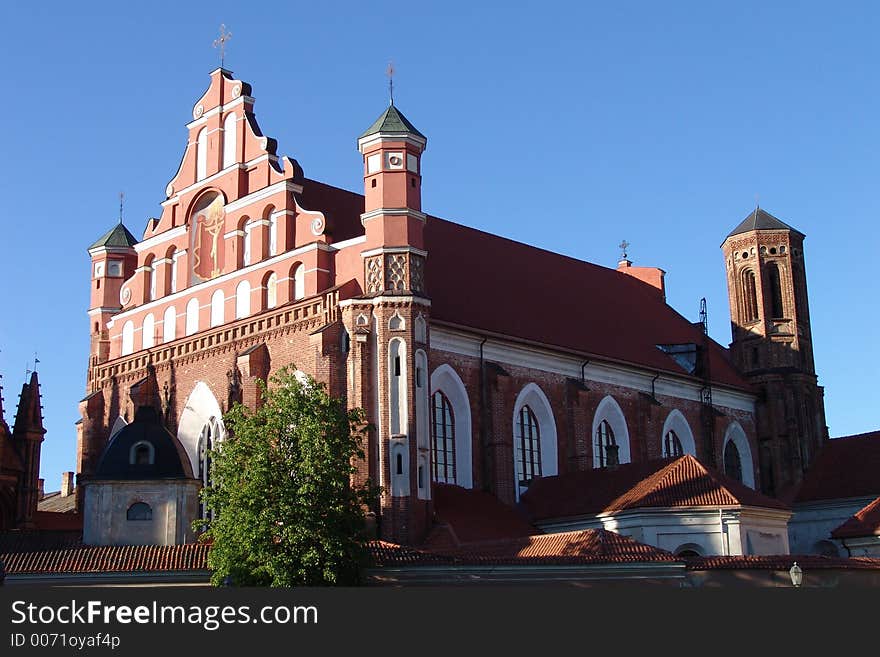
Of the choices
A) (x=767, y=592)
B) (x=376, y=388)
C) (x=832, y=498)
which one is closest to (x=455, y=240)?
(x=376, y=388)

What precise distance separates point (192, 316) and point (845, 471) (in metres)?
28.5

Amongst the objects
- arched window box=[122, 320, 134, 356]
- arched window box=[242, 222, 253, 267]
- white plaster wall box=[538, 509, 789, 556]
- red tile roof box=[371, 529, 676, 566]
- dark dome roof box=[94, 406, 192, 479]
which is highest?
arched window box=[242, 222, 253, 267]

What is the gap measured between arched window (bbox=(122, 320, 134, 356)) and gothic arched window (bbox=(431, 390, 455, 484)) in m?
12.9

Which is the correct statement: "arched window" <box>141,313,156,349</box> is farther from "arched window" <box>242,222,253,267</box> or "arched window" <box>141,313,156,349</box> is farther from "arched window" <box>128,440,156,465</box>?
"arched window" <box>128,440,156,465</box>

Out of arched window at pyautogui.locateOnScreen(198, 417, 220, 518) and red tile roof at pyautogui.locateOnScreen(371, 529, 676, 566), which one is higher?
arched window at pyautogui.locateOnScreen(198, 417, 220, 518)

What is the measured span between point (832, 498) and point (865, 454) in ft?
9.28

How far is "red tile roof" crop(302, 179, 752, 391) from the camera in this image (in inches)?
1838

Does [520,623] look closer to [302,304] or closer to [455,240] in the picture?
[302,304]

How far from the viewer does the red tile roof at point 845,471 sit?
54219mm

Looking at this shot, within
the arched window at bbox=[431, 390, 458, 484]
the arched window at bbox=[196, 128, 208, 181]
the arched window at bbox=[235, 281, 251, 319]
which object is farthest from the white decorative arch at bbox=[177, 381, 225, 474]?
the arched window at bbox=[196, 128, 208, 181]

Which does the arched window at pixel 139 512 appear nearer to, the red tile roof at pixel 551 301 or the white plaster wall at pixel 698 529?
the red tile roof at pixel 551 301

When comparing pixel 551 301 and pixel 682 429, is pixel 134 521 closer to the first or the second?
pixel 551 301

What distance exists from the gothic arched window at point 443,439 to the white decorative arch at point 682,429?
42.7 feet

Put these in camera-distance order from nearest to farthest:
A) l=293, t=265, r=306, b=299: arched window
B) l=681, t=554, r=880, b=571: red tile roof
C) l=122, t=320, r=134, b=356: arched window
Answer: l=681, t=554, r=880, b=571: red tile roof, l=293, t=265, r=306, b=299: arched window, l=122, t=320, r=134, b=356: arched window
